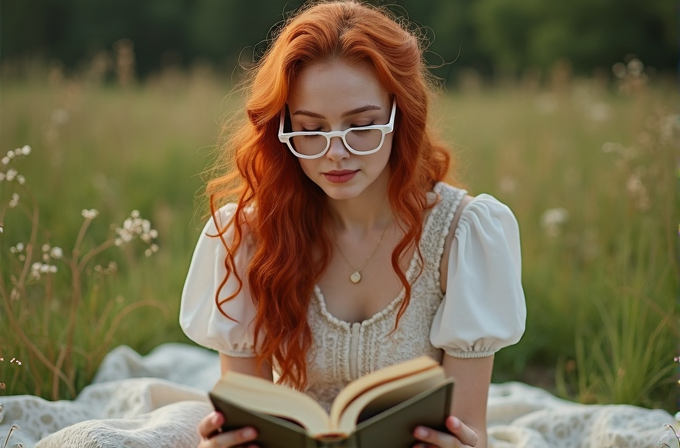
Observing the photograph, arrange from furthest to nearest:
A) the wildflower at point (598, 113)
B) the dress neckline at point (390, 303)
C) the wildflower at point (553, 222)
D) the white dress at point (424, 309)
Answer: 1. the wildflower at point (598, 113)
2. the wildflower at point (553, 222)
3. the dress neckline at point (390, 303)
4. the white dress at point (424, 309)

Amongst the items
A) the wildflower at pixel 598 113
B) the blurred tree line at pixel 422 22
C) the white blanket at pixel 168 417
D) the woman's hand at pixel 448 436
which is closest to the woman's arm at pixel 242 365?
the white blanket at pixel 168 417

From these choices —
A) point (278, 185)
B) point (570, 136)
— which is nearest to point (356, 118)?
point (278, 185)

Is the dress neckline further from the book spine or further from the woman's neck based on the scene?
the book spine

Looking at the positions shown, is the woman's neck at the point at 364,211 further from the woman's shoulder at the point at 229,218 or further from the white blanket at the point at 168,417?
the white blanket at the point at 168,417

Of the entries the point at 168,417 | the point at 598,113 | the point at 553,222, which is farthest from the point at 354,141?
the point at 598,113

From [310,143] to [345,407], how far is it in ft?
2.44

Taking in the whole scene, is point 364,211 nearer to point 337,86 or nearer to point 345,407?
point 337,86

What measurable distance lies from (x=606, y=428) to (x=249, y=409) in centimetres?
149

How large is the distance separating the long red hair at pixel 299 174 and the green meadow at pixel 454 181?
27 centimetres

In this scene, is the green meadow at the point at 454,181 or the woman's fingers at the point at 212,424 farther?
the green meadow at the point at 454,181

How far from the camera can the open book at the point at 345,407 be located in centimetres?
146

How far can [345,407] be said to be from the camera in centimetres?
154

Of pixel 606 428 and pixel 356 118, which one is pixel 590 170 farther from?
pixel 356 118

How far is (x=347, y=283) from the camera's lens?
2230 millimetres
